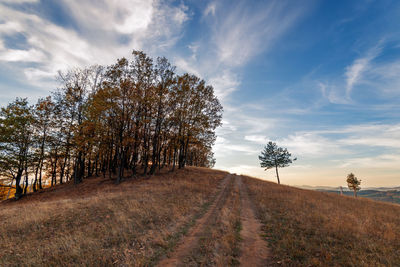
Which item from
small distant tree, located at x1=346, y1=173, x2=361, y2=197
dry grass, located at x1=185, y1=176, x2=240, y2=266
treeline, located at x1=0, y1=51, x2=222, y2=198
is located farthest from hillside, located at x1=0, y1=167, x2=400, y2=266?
small distant tree, located at x1=346, y1=173, x2=361, y2=197

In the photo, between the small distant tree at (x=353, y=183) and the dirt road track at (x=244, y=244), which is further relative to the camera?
the small distant tree at (x=353, y=183)

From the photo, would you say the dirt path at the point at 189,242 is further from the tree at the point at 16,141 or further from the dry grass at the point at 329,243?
the tree at the point at 16,141

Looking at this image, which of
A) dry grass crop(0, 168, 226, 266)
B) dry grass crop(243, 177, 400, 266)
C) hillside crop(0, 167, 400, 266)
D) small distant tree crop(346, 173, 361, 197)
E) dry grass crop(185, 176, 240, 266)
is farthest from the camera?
small distant tree crop(346, 173, 361, 197)

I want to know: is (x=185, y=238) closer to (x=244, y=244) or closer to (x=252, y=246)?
(x=244, y=244)

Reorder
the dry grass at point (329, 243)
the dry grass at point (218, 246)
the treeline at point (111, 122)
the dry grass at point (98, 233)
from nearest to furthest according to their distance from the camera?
1. the dry grass at point (329, 243)
2. the dry grass at point (218, 246)
3. the dry grass at point (98, 233)
4. the treeline at point (111, 122)

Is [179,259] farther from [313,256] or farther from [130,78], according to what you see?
[130,78]

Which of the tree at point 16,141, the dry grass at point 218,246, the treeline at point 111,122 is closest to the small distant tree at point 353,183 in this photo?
the treeline at point 111,122

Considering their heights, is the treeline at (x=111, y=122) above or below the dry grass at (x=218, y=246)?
above

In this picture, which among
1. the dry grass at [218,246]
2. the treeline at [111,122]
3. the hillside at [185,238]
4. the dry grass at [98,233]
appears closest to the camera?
the dry grass at [218,246]

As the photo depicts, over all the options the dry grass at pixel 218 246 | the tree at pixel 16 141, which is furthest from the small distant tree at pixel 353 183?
the tree at pixel 16 141

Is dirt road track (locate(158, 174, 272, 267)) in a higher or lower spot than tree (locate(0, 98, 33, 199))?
lower

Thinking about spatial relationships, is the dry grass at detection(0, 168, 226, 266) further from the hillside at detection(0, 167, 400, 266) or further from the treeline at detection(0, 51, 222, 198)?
the treeline at detection(0, 51, 222, 198)

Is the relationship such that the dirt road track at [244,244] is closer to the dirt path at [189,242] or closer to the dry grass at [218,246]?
the dirt path at [189,242]

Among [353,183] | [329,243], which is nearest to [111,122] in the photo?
[329,243]
